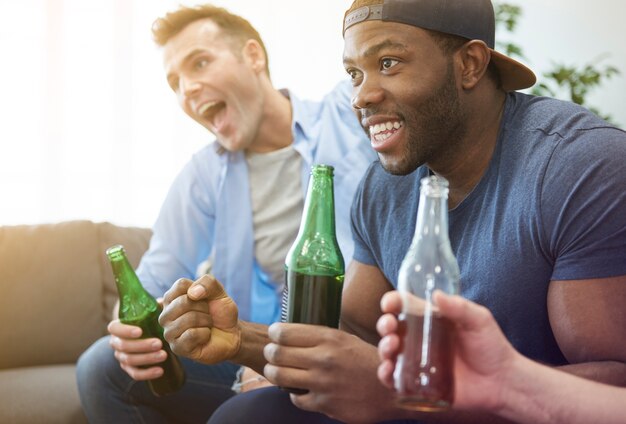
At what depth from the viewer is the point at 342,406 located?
1.03 meters

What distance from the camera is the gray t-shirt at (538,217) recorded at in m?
1.06

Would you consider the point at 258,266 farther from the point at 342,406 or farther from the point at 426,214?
the point at 426,214

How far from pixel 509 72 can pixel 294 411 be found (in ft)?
2.30

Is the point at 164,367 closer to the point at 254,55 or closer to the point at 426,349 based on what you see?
the point at 426,349

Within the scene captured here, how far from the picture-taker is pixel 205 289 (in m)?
1.19

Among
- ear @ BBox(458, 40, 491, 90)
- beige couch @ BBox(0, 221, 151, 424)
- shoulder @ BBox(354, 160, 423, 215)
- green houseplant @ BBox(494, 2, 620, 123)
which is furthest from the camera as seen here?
green houseplant @ BBox(494, 2, 620, 123)

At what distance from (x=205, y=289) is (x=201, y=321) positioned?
56 mm

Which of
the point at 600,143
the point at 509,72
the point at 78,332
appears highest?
the point at 509,72

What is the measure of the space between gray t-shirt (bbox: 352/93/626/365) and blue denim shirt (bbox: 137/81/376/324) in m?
0.69

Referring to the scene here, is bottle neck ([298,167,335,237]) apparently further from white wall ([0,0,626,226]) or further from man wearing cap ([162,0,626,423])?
white wall ([0,0,626,226])

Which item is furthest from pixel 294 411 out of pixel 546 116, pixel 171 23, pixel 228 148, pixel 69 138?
pixel 69 138

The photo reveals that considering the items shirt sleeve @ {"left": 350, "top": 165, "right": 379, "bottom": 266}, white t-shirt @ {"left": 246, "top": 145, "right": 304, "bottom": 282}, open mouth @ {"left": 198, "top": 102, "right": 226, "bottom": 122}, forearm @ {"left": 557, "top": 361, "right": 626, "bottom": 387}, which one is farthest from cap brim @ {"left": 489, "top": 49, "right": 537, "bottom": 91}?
open mouth @ {"left": 198, "top": 102, "right": 226, "bottom": 122}

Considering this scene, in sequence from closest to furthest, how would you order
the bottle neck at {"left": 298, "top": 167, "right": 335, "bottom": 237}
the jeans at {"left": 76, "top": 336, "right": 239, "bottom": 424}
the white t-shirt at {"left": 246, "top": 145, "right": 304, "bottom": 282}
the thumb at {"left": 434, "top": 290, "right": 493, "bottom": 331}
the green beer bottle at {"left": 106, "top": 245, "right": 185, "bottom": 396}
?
the thumb at {"left": 434, "top": 290, "right": 493, "bottom": 331} < the bottle neck at {"left": 298, "top": 167, "right": 335, "bottom": 237} < the green beer bottle at {"left": 106, "top": 245, "right": 185, "bottom": 396} < the jeans at {"left": 76, "top": 336, "right": 239, "bottom": 424} < the white t-shirt at {"left": 246, "top": 145, "right": 304, "bottom": 282}

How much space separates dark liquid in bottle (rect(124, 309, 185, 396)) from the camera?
1499 mm
